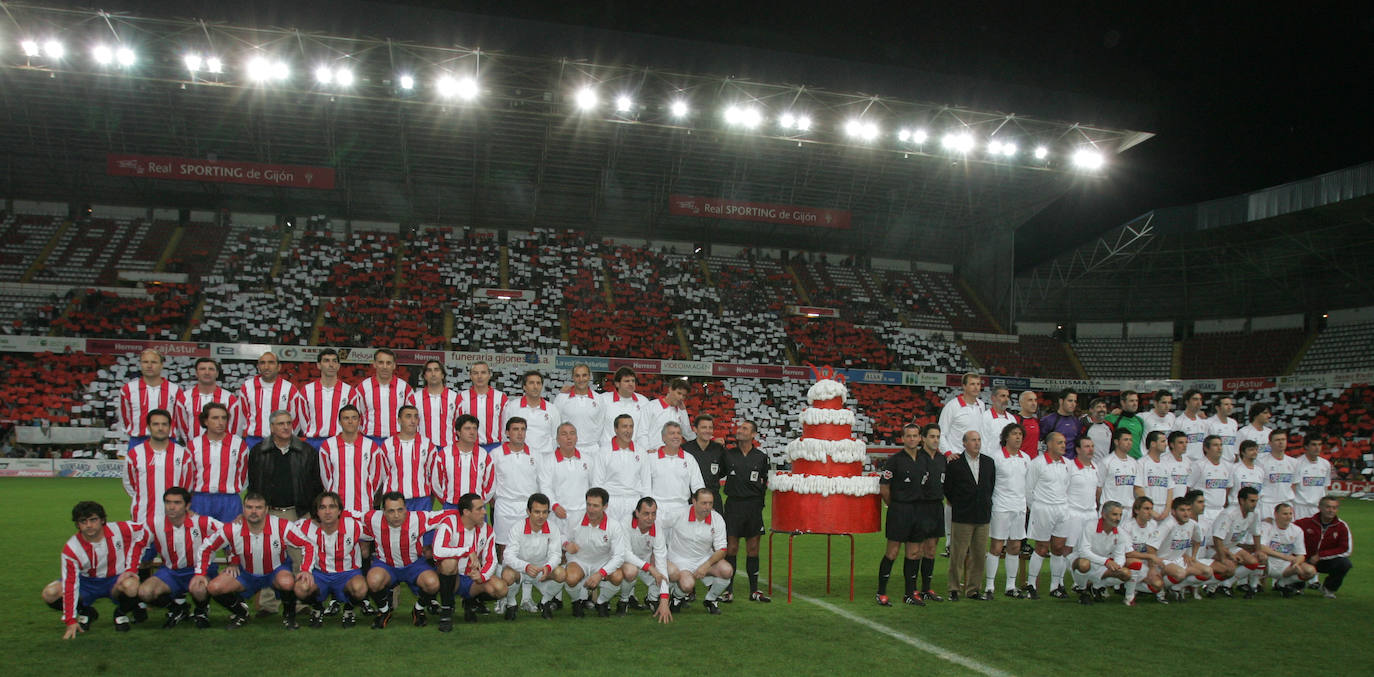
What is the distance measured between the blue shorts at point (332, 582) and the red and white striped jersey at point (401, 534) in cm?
30

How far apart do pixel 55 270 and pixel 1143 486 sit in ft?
105

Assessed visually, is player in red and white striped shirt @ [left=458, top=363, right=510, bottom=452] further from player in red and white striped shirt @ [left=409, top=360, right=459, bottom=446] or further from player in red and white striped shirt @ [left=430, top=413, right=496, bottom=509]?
player in red and white striped shirt @ [left=430, top=413, right=496, bottom=509]

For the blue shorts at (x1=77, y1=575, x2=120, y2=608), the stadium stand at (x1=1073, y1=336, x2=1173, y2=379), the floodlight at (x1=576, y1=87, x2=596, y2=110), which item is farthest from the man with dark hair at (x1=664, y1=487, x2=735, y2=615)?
the stadium stand at (x1=1073, y1=336, x2=1173, y2=379)

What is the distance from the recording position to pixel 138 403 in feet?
25.7

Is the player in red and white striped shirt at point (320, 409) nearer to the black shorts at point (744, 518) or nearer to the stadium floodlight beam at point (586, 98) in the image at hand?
the black shorts at point (744, 518)

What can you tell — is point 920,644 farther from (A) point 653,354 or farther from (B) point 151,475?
(A) point 653,354

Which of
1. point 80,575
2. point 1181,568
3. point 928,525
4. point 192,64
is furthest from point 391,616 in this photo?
point 192,64

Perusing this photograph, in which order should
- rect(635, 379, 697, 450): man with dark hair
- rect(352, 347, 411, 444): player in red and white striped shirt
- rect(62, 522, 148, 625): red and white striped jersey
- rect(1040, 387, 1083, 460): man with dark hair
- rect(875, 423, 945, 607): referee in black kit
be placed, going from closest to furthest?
rect(62, 522, 148, 625): red and white striped jersey → rect(875, 423, 945, 607): referee in black kit → rect(352, 347, 411, 444): player in red and white striped shirt → rect(635, 379, 697, 450): man with dark hair → rect(1040, 387, 1083, 460): man with dark hair

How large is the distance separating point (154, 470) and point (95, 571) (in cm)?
93

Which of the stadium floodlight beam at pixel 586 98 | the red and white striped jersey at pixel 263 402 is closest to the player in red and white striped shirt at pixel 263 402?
the red and white striped jersey at pixel 263 402

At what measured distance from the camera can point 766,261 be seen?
37.1 metres

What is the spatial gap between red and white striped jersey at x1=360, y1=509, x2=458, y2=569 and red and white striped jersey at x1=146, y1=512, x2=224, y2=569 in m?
1.17

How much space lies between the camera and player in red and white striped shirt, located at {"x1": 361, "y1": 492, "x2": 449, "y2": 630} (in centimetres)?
705

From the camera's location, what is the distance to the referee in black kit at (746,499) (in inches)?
338
